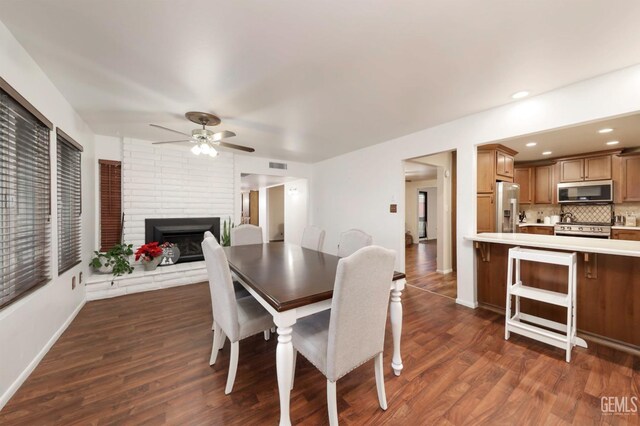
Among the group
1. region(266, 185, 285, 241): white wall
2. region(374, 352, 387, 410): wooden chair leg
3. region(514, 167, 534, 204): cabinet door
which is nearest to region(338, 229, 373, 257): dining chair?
region(374, 352, 387, 410): wooden chair leg

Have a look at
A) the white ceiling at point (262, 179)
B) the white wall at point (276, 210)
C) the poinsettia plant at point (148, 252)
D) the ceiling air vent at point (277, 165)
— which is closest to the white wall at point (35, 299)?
the poinsettia plant at point (148, 252)

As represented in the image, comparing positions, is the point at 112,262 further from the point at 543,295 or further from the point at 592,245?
the point at 592,245

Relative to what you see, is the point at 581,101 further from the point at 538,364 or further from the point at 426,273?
the point at 426,273

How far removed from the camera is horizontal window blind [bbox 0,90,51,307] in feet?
5.26

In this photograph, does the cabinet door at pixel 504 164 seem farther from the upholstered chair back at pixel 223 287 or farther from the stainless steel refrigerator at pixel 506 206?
the upholstered chair back at pixel 223 287

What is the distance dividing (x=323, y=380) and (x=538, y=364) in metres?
1.72

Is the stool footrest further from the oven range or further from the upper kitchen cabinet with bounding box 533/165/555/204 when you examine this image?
the upper kitchen cabinet with bounding box 533/165/555/204

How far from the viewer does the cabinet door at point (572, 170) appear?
4719 mm

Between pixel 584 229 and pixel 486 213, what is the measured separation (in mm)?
2341

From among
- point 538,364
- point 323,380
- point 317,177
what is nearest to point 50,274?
point 323,380

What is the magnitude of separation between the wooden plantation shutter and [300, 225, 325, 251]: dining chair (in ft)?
10.0

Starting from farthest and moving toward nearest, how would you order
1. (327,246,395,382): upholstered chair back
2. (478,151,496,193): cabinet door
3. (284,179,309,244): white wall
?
(284,179,309,244): white wall
(478,151,496,193): cabinet door
(327,246,395,382): upholstered chair back

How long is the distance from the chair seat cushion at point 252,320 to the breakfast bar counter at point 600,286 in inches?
96.3

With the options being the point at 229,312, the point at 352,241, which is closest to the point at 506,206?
the point at 352,241
